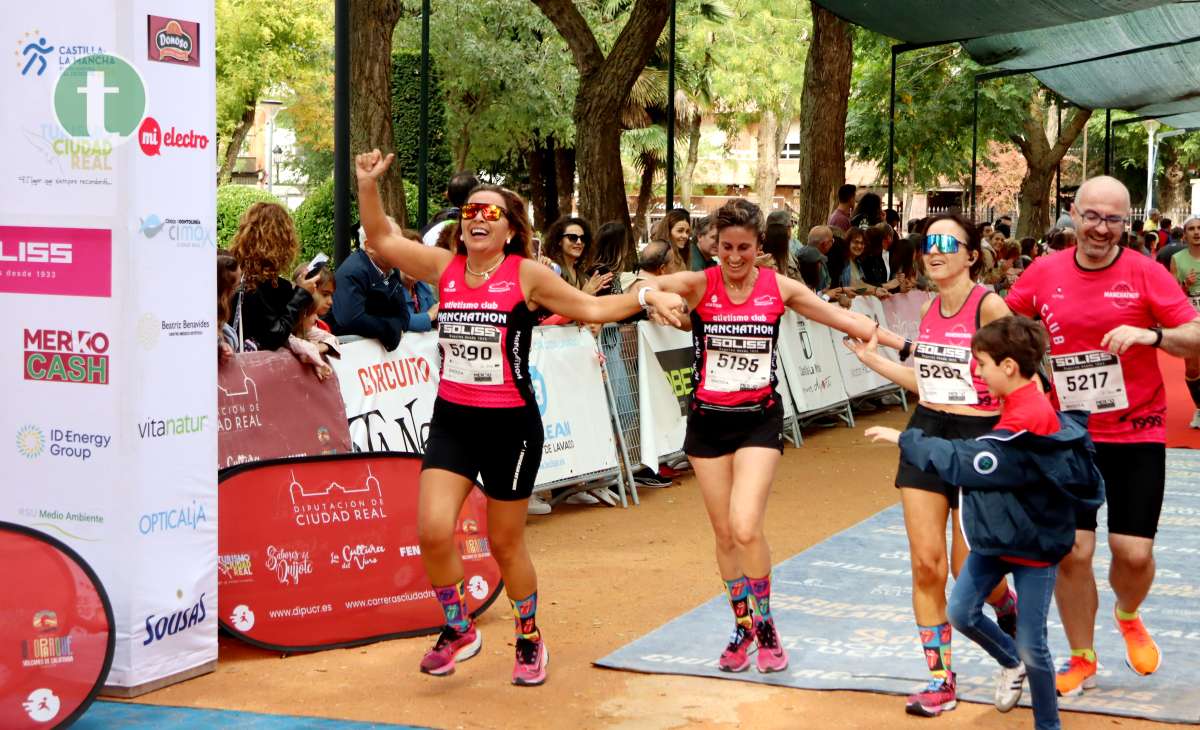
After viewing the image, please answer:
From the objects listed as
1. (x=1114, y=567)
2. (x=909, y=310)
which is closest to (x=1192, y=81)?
(x=909, y=310)

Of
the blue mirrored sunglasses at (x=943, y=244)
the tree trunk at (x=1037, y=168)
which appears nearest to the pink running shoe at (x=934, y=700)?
the blue mirrored sunglasses at (x=943, y=244)

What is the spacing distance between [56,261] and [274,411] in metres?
1.94

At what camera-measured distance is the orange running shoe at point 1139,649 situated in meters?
6.56

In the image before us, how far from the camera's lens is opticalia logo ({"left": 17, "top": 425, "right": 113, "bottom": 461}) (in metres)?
6.27

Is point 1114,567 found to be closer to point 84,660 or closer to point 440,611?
point 440,611

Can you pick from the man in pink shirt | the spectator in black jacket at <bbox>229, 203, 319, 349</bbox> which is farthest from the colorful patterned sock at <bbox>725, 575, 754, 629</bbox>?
the spectator in black jacket at <bbox>229, 203, 319, 349</bbox>

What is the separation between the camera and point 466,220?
6.47m

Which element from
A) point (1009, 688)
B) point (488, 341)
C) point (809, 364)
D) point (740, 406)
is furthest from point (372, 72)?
point (1009, 688)

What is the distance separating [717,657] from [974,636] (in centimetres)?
157

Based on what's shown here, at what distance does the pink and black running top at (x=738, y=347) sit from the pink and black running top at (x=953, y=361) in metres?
0.72

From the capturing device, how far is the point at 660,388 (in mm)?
11953

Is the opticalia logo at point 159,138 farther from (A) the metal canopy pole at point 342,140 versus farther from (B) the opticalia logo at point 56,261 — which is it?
(A) the metal canopy pole at point 342,140

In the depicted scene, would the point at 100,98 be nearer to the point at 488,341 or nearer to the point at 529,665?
the point at 488,341

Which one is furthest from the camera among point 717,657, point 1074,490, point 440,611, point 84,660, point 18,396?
point 440,611
